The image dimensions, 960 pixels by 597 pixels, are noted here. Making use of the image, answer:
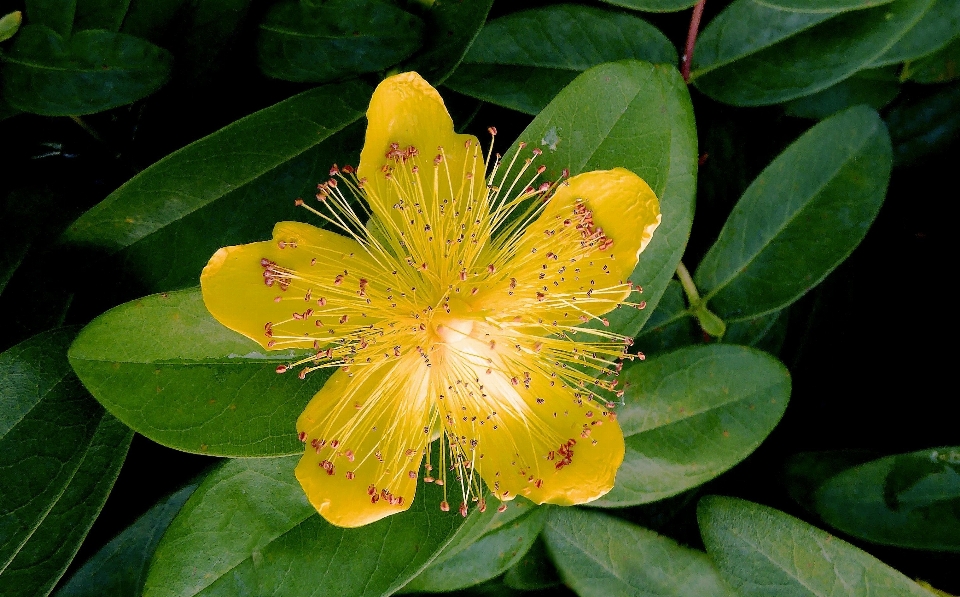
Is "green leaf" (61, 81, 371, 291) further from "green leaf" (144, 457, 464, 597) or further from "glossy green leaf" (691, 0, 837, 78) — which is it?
"glossy green leaf" (691, 0, 837, 78)

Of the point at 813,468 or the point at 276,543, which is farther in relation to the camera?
the point at 813,468

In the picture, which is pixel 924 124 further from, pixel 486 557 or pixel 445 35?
pixel 486 557

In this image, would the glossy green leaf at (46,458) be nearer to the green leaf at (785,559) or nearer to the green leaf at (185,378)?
the green leaf at (185,378)

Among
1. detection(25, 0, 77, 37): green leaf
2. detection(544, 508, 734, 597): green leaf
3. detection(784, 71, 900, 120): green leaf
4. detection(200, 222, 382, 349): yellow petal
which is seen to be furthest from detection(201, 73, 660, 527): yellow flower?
detection(784, 71, 900, 120): green leaf

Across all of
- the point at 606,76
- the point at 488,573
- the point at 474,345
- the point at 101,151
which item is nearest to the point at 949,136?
the point at 606,76

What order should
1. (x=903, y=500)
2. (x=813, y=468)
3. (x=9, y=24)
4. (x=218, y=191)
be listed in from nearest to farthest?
(x=9, y=24)
(x=218, y=191)
(x=903, y=500)
(x=813, y=468)

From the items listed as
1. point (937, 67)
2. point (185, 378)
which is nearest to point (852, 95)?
point (937, 67)

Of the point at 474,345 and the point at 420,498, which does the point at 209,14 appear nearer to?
the point at 474,345
